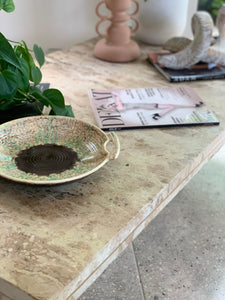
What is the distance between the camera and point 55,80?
122 cm

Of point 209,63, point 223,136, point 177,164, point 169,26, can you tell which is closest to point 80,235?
point 177,164

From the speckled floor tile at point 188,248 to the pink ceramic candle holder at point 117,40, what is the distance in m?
0.51

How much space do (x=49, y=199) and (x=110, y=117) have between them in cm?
36

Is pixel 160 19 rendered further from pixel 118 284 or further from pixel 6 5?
pixel 118 284

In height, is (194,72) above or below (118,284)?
above

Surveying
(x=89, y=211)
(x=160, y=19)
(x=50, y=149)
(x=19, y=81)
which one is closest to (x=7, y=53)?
(x=19, y=81)

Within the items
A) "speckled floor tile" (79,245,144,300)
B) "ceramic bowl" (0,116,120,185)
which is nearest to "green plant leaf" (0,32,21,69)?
"ceramic bowl" (0,116,120,185)

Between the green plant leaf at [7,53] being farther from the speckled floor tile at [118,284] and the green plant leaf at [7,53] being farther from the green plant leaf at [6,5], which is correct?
the speckled floor tile at [118,284]

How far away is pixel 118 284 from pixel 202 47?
2.55 feet

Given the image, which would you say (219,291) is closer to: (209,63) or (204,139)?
(204,139)

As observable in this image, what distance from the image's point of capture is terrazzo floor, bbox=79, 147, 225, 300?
101cm

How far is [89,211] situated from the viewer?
0.68m

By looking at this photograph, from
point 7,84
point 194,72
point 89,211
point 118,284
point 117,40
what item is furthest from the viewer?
point 117,40

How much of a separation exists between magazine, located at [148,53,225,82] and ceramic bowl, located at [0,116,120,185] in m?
0.51
